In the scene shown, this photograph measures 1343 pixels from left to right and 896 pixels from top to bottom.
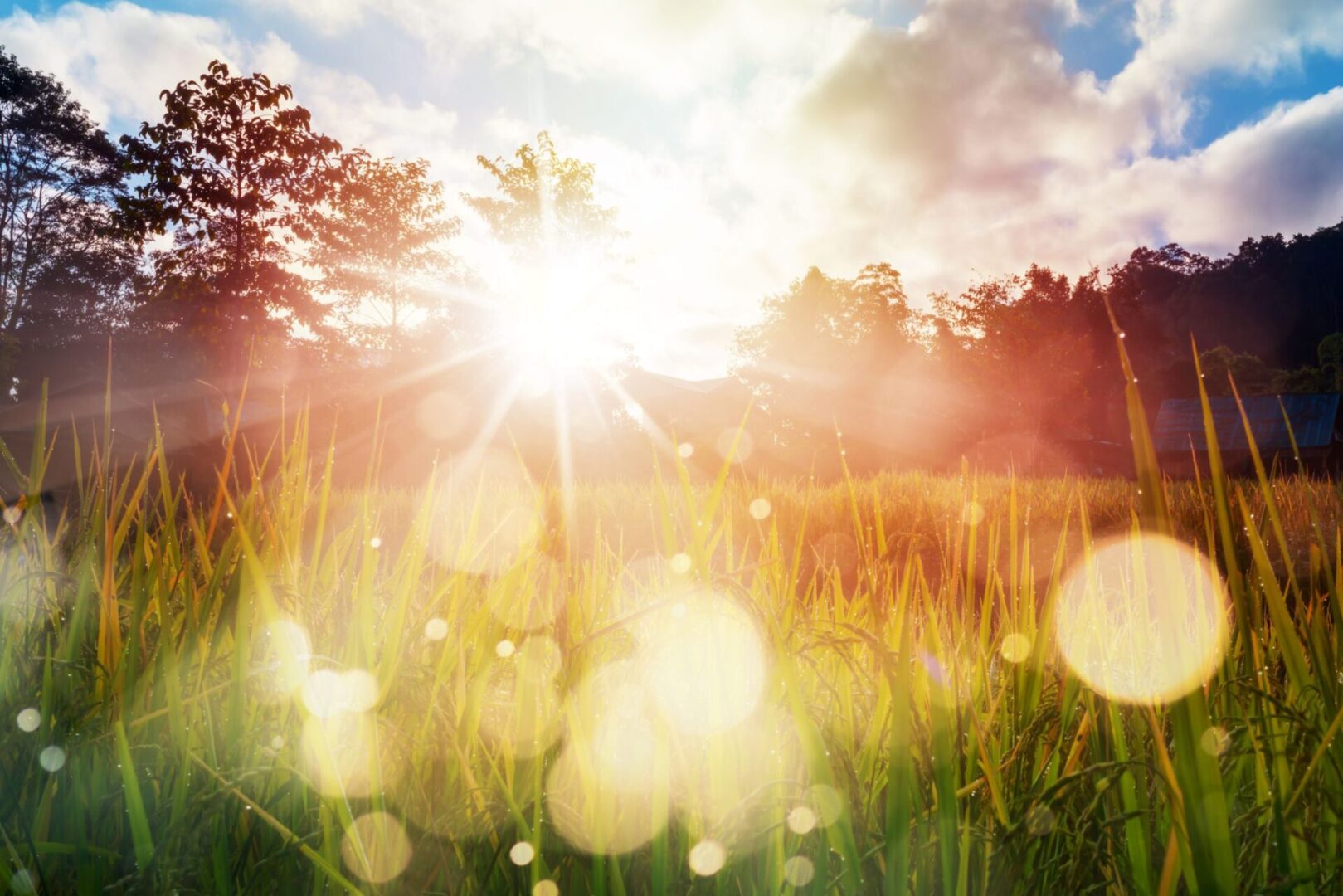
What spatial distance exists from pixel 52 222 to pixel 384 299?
47.6ft

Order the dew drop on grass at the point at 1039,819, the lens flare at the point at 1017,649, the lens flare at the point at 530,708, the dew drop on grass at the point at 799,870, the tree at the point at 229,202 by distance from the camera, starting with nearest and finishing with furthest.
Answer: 1. the dew drop on grass at the point at 1039,819
2. the dew drop on grass at the point at 799,870
3. the lens flare at the point at 530,708
4. the lens flare at the point at 1017,649
5. the tree at the point at 229,202

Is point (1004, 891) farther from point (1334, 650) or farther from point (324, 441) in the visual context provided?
point (324, 441)

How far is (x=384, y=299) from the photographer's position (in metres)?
23.2

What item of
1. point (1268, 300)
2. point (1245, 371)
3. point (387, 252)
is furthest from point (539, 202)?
point (1268, 300)

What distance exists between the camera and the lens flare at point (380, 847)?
941 mm

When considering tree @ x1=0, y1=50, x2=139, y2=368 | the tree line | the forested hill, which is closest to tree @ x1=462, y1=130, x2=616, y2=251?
the tree line

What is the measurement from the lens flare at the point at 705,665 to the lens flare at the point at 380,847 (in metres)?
0.39

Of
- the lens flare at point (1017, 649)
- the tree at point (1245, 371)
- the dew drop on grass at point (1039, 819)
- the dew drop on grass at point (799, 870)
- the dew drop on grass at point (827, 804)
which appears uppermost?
the tree at point (1245, 371)

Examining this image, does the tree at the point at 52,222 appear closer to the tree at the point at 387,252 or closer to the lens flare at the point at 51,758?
the tree at the point at 387,252

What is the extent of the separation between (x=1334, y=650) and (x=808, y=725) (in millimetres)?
1186

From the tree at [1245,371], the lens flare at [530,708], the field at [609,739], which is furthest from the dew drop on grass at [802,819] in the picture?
the tree at [1245,371]

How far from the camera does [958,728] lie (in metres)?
1.08

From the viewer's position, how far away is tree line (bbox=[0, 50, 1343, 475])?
672 inches

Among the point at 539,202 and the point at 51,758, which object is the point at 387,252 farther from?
the point at 51,758
